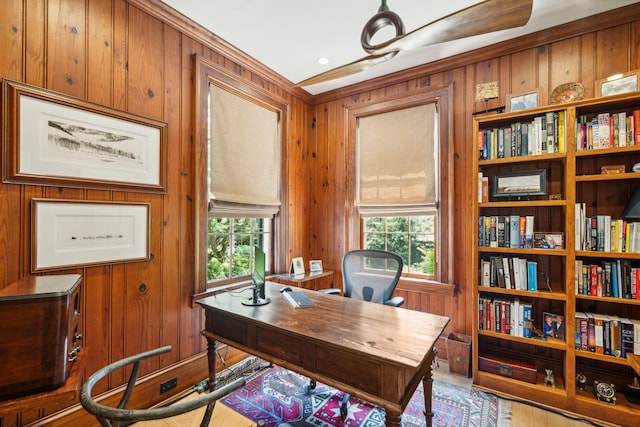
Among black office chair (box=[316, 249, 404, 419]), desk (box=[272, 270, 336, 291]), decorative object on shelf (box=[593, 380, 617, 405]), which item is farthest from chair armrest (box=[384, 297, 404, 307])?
decorative object on shelf (box=[593, 380, 617, 405])

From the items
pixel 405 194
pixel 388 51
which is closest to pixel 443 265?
pixel 405 194

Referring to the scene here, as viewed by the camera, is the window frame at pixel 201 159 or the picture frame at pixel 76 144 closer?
the picture frame at pixel 76 144

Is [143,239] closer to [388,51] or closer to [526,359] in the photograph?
[388,51]

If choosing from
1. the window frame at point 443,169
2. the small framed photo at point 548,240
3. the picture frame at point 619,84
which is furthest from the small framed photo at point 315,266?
the picture frame at point 619,84

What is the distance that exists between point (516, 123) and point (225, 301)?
2.69 meters

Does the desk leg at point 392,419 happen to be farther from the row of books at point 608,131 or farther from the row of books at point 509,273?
the row of books at point 608,131

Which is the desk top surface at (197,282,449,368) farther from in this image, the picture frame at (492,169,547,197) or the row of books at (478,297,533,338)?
the picture frame at (492,169,547,197)

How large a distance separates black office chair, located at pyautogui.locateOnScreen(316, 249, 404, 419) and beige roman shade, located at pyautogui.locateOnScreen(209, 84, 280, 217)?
3.69 feet

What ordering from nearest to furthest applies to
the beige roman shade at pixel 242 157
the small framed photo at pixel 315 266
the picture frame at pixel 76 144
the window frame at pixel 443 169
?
the picture frame at pixel 76 144, the beige roman shade at pixel 242 157, the window frame at pixel 443 169, the small framed photo at pixel 315 266

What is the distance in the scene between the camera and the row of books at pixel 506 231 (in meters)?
2.29

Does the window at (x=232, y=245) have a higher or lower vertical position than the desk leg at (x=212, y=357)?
higher

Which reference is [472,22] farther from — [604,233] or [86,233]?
[86,233]

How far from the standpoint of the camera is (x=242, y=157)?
2.90 meters

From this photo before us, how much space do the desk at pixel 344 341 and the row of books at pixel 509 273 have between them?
913 mm
